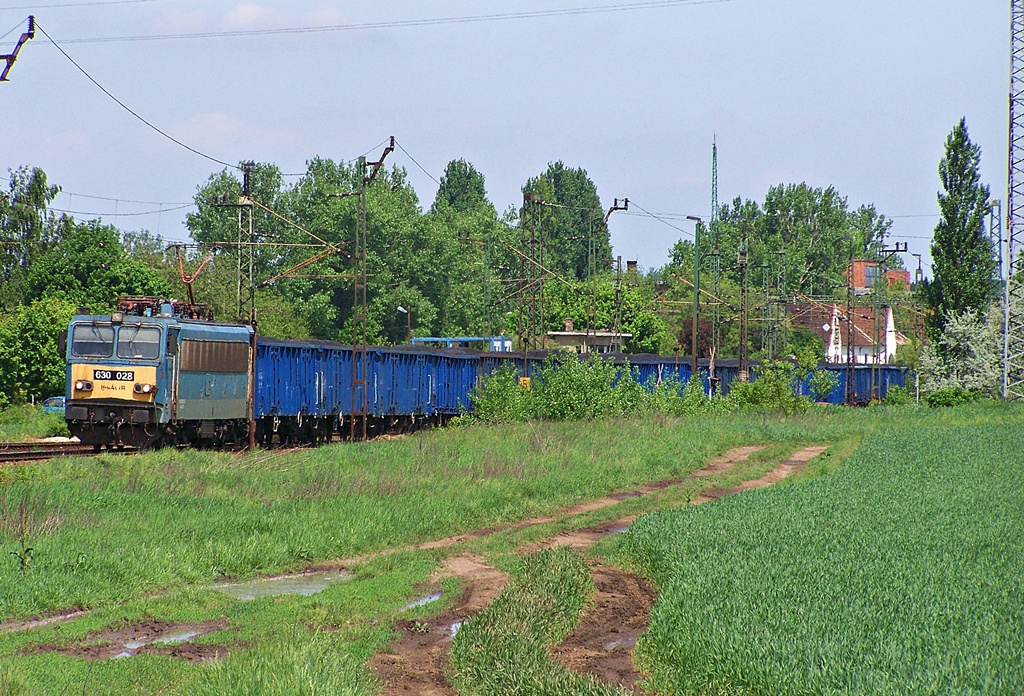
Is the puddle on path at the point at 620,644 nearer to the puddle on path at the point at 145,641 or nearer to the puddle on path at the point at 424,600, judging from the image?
the puddle on path at the point at 424,600

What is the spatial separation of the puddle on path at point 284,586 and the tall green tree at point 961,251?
5133cm

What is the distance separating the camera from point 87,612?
37.6 ft

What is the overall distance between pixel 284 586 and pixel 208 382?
49.0 feet

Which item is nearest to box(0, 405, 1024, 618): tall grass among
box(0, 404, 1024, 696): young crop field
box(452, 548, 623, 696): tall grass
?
box(0, 404, 1024, 696): young crop field

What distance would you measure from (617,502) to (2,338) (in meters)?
28.5

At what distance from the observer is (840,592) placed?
10641 millimetres

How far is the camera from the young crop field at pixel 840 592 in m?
8.05

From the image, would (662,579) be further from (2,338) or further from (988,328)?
(988,328)

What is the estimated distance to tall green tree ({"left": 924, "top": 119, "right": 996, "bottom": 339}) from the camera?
5900 centimetres

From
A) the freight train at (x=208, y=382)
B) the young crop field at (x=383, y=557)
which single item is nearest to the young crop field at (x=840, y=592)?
the young crop field at (x=383, y=557)

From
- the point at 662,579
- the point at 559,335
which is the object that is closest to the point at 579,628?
the point at 662,579

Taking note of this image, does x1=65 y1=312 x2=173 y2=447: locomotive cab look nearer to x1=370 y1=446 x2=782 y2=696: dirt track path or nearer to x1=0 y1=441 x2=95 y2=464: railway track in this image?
x1=0 y1=441 x2=95 y2=464: railway track

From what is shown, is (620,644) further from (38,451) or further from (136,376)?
(38,451)

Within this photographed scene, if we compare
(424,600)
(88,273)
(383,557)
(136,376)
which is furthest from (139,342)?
(88,273)
